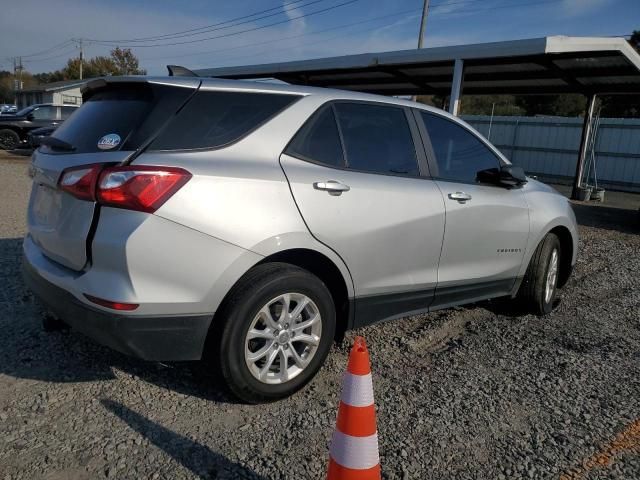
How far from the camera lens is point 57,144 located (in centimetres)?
288

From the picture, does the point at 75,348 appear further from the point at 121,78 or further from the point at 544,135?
the point at 544,135

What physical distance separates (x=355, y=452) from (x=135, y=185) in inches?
58.2

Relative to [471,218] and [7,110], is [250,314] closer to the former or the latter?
[471,218]

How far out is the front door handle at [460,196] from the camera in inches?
143

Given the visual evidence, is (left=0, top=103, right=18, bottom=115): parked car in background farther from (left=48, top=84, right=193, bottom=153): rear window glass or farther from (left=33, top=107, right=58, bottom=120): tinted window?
(left=48, top=84, right=193, bottom=153): rear window glass

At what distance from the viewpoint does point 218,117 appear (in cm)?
273

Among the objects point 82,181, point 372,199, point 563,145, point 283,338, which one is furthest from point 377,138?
point 563,145

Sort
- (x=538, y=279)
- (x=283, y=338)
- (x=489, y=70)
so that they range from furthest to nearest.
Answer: (x=489, y=70), (x=538, y=279), (x=283, y=338)

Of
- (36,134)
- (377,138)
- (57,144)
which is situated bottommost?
(36,134)

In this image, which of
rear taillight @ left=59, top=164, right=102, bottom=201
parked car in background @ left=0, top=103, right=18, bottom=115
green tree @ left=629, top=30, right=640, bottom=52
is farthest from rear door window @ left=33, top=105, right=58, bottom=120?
green tree @ left=629, top=30, right=640, bottom=52

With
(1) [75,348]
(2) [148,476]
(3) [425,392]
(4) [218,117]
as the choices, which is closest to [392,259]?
(3) [425,392]

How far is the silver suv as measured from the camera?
7.97 feet

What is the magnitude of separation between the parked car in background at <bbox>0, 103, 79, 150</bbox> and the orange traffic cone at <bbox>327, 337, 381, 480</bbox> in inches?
762

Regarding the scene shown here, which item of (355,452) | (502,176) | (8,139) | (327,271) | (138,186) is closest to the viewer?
(355,452)
